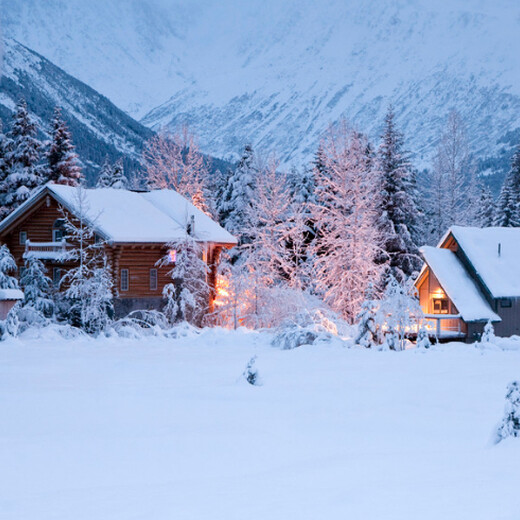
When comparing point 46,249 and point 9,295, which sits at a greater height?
point 46,249

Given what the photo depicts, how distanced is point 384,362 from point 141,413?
27.5 feet

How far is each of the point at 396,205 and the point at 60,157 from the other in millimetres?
22189

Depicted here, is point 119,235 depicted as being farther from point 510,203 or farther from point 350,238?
point 510,203

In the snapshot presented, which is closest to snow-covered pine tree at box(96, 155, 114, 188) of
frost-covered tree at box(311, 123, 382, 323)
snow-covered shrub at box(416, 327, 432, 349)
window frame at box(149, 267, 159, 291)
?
window frame at box(149, 267, 159, 291)

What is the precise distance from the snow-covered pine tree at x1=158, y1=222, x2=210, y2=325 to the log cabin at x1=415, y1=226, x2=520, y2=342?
11789mm

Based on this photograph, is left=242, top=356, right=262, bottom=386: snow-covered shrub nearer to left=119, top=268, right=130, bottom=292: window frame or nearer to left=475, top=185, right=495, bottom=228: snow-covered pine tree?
left=119, top=268, right=130, bottom=292: window frame

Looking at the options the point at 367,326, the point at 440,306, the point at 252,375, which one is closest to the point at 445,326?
the point at 440,306

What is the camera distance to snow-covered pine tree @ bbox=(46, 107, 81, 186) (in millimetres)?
43188

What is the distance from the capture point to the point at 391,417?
32.4 feet

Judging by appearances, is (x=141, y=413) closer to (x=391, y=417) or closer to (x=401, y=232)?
(x=391, y=417)

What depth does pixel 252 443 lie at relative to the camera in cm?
814

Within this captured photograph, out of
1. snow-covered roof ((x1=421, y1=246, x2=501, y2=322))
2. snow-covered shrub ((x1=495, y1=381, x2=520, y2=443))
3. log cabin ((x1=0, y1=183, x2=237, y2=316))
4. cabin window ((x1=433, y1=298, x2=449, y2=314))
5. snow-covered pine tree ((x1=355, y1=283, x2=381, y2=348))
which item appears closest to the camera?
snow-covered shrub ((x1=495, y1=381, x2=520, y2=443))

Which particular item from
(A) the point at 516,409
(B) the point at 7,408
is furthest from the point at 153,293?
(A) the point at 516,409

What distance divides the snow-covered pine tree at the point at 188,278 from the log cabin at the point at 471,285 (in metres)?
11.8
